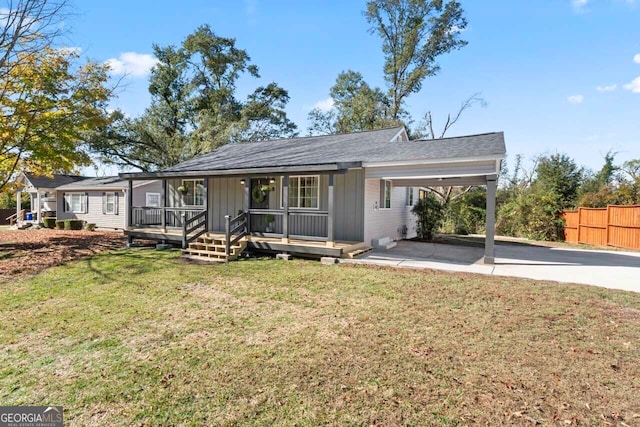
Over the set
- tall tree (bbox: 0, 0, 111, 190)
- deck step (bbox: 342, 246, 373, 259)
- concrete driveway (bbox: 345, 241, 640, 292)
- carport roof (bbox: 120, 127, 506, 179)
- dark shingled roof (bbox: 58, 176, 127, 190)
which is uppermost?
tall tree (bbox: 0, 0, 111, 190)

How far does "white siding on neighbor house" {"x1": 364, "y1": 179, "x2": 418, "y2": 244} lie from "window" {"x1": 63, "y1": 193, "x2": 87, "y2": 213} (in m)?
21.0

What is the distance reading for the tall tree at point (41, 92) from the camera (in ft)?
33.9

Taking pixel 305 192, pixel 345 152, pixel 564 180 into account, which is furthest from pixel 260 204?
pixel 564 180

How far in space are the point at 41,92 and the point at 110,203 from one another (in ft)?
32.6

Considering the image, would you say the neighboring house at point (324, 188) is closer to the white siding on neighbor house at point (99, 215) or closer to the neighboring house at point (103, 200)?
the neighboring house at point (103, 200)

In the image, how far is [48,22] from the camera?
10.6 m

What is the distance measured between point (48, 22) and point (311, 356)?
1403cm

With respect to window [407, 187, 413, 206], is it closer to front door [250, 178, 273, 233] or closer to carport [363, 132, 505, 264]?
carport [363, 132, 505, 264]

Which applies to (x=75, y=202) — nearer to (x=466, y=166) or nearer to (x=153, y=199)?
(x=153, y=199)

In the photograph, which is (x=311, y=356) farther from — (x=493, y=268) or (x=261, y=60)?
(x=261, y=60)

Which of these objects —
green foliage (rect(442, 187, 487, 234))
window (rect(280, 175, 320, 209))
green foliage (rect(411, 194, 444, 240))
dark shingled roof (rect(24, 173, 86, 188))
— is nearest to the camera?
window (rect(280, 175, 320, 209))

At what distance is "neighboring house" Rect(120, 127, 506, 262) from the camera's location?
9.02m

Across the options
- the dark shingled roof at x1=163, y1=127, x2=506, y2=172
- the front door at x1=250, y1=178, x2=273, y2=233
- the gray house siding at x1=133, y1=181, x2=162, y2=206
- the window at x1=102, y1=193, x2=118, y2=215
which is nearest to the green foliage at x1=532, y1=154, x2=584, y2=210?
the dark shingled roof at x1=163, y1=127, x2=506, y2=172

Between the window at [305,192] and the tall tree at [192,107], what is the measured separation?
14959mm
